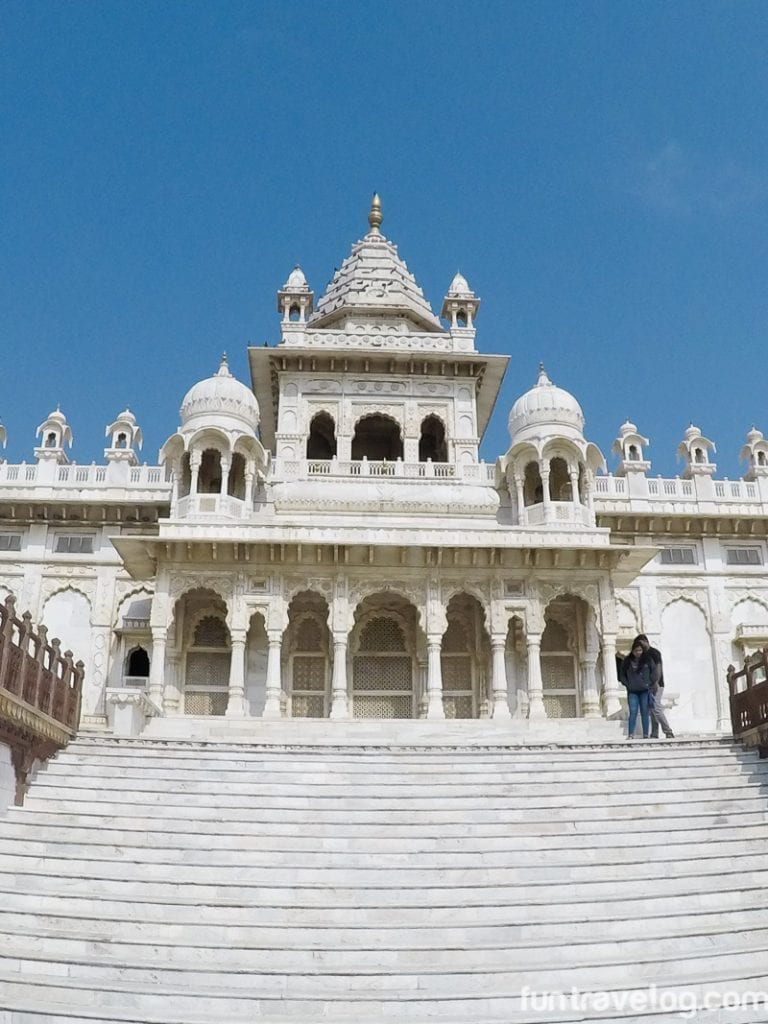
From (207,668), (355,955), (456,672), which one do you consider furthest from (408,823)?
(207,668)

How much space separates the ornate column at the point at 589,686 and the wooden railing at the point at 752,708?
24.8 feet

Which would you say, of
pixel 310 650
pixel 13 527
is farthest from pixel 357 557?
pixel 13 527

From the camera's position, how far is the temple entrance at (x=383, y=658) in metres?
22.5

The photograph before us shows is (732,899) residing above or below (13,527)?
below

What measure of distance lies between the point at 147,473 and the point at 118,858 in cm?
1927

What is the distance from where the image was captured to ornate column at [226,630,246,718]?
20422mm

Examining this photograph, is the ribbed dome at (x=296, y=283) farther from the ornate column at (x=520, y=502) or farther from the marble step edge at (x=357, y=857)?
the marble step edge at (x=357, y=857)

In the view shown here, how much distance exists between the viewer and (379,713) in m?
22.5

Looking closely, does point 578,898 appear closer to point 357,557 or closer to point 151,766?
point 151,766

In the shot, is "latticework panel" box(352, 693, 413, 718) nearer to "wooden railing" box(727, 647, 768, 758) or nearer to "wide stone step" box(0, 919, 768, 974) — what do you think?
"wooden railing" box(727, 647, 768, 758)

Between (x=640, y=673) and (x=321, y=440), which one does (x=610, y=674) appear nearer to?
(x=640, y=673)

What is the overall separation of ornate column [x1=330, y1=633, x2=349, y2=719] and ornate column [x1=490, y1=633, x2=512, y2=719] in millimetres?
3397

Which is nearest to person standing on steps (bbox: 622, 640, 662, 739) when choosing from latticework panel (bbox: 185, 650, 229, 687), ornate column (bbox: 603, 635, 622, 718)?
ornate column (bbox: 603, 635, 622, 718)

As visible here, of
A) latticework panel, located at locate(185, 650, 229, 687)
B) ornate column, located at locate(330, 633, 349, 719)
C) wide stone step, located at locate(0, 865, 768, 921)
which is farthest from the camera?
latticework panel, located at locate(185, 650, 229, 687)
